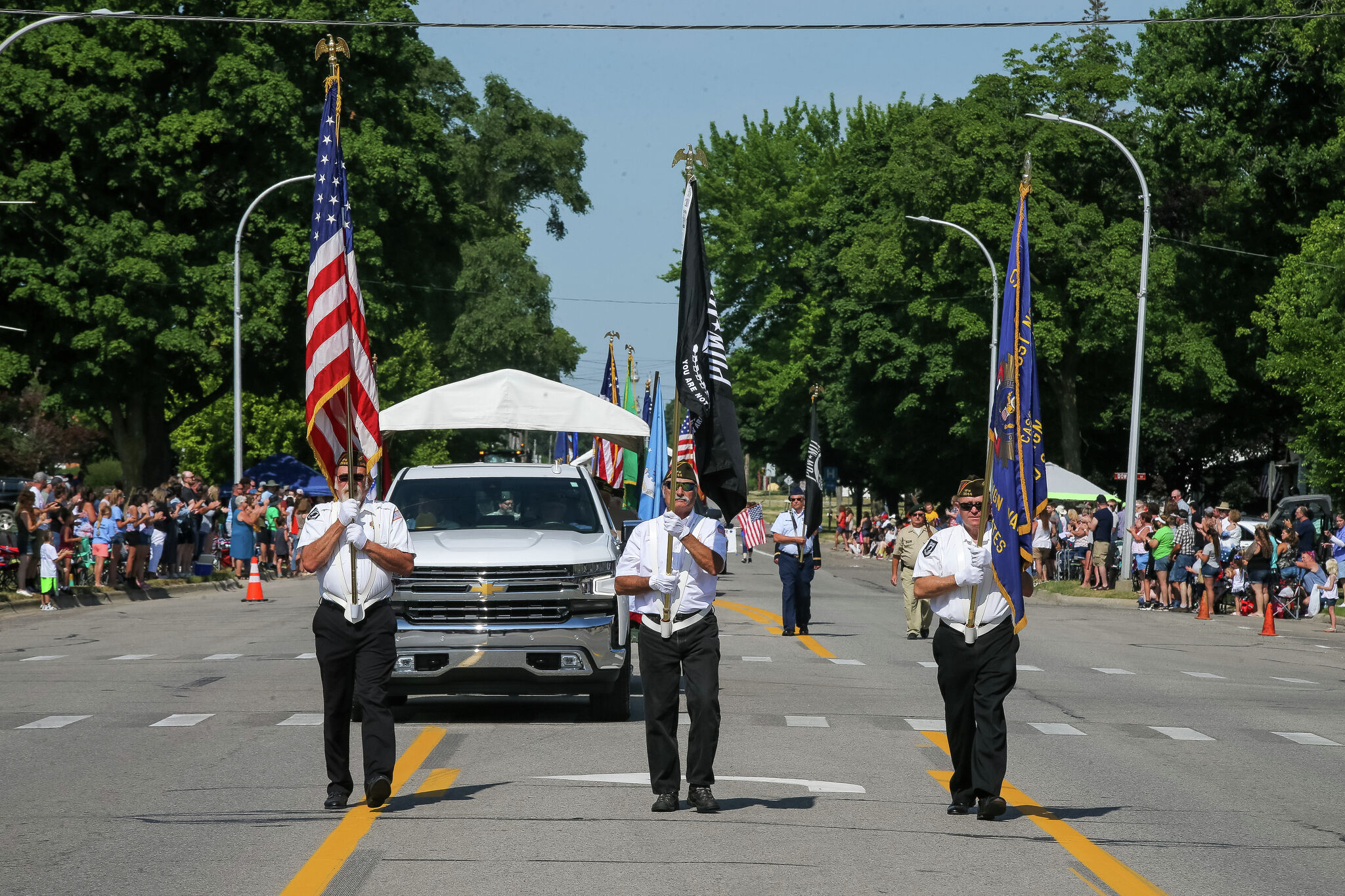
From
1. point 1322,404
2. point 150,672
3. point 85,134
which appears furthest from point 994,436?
point 85,134

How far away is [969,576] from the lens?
8695mm

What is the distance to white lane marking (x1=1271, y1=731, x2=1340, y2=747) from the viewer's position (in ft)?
41.8

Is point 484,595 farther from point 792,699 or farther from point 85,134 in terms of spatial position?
point 85,134

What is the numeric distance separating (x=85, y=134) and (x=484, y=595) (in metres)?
30.2

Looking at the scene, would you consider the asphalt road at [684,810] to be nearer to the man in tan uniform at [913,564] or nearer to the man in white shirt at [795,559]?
the man in white shirt at [795,559]

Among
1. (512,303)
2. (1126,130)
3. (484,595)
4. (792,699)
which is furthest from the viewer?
(512,303)

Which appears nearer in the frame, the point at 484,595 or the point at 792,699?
the point at 484,595

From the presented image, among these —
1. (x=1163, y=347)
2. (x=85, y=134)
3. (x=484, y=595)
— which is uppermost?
(x=85, y=134)

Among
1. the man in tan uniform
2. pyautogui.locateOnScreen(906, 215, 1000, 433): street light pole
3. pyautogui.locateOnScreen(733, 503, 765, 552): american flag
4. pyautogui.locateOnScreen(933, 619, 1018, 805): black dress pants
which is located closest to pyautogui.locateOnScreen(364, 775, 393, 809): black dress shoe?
pyautogui.locateOnScreen(933, 619, 1018, 805): black dress pants

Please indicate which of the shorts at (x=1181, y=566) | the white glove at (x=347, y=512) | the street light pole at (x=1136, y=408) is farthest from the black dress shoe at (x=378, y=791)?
the street light pole at (x=1136, y=408)

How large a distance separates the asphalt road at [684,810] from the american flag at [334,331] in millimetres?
2083

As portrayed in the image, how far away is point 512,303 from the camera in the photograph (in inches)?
2522

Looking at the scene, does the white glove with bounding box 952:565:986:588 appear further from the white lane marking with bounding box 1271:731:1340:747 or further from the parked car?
the white lane marking with bounding box 1271:731:1340:747

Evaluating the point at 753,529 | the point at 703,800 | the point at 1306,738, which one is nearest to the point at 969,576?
the point at 703,800
